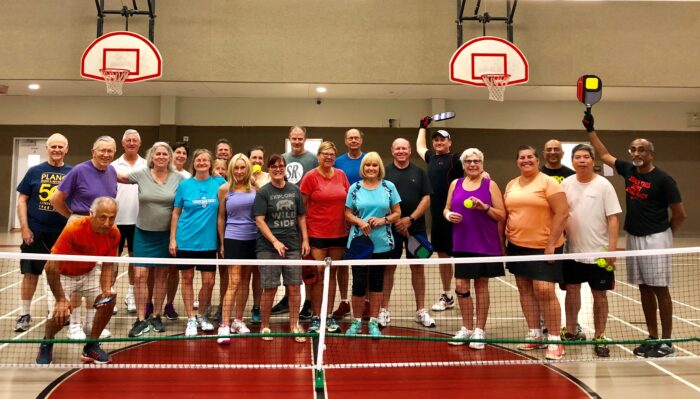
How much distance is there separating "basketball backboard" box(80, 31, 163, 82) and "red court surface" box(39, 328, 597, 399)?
781 centimetres

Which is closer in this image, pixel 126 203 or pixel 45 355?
pixel 45 355

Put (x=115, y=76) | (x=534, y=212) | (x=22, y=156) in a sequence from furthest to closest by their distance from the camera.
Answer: (x=22, y=156) < (x=115, y=76) < (x=534, y=212)

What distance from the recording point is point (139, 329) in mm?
4723

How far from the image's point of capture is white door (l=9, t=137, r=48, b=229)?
15.0 meters

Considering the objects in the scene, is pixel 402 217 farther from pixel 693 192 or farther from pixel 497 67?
pixel 693 192

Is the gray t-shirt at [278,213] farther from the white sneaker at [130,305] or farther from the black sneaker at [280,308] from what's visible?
the white sneaker at [130,305]

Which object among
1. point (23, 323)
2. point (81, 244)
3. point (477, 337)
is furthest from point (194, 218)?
point (477, 337)

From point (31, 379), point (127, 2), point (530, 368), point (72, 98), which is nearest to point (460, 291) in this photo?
point (530, 368)

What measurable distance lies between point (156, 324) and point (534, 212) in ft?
12.8

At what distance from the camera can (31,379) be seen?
3.60 metres

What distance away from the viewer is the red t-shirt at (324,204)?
190 inches

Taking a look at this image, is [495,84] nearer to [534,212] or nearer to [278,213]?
[534,212]

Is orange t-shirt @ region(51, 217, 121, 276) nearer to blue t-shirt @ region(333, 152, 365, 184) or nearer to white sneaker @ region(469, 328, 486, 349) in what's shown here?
blue t-shirt @ region(333, 152, 365, 184)

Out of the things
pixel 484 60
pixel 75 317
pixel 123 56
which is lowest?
pixel 75 317
